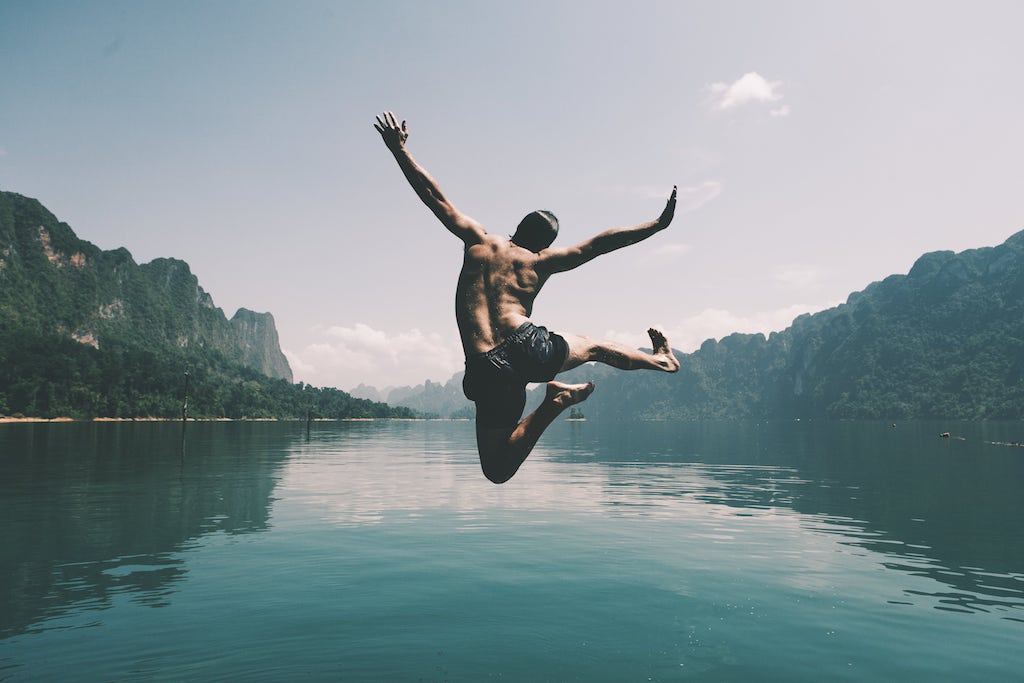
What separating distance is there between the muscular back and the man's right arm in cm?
A: 14

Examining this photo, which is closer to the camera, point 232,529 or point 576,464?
point 232,529

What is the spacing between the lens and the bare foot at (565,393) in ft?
17.1

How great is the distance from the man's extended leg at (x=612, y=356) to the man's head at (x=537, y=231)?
81 centimetres

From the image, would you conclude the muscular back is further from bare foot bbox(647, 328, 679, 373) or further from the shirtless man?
bare foot bbox(647, 328, 679, 373)

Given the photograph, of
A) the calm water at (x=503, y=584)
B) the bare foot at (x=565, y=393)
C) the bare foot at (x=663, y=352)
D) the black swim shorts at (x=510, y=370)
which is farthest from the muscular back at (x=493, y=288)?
the calm water at (x=503, y=584)

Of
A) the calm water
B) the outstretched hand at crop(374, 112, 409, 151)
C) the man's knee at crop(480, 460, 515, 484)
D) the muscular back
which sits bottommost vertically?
the calm water

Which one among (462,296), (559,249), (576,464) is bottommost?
(576,464)

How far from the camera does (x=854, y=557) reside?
73.0 ft

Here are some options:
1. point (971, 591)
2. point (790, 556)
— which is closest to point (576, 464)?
point (790, 556)

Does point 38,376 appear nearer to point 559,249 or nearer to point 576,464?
point 576,464

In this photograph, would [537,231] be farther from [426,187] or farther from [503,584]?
[503,584]

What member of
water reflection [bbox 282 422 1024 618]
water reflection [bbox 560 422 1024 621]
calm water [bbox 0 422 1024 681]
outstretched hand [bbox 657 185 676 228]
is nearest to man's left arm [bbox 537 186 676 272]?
outstretched hand [bbox 657 185 676 228]

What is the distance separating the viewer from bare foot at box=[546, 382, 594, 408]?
522cm

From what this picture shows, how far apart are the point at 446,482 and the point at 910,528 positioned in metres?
28.2
